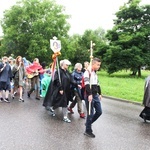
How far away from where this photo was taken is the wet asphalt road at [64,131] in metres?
6.23

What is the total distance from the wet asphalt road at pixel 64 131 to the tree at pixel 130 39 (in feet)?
70.8

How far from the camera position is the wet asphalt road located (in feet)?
20.5

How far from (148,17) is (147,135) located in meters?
27.7

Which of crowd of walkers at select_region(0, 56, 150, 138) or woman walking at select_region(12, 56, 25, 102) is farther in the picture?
woman walking at select_region(12, 56, 25, 102)

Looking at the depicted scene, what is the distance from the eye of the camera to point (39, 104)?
37.7 ft

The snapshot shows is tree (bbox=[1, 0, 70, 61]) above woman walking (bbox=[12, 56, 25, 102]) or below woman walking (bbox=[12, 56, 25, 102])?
above

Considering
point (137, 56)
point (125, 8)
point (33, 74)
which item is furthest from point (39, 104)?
point (125, 8)

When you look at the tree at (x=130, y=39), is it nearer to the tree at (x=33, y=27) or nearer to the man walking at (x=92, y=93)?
the tree at (x=33, y=27)

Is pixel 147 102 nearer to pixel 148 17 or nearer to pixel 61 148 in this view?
pixel 61 148

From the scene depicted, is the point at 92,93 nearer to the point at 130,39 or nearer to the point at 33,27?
the point at 130,39

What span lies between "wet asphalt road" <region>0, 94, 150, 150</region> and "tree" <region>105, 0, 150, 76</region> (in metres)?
21.6

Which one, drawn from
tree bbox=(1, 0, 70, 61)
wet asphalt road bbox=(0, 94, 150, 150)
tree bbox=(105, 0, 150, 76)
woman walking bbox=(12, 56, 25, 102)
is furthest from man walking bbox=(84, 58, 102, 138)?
tree bbox=(1, 0, 70, 61)

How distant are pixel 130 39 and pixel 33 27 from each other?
69.8 ft

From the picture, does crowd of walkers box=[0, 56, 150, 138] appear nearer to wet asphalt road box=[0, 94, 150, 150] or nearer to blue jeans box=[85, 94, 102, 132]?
blue jeans box=[85, 94, 102, 132]
